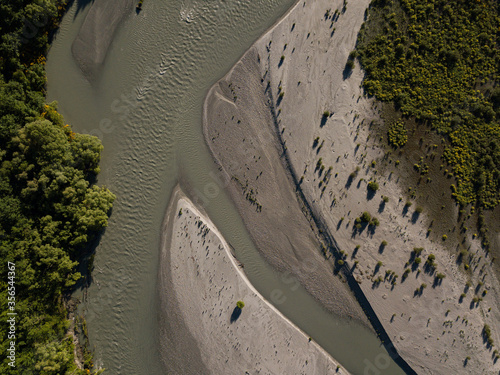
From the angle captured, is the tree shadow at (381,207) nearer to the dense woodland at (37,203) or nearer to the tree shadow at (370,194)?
the tree shadow at (370,194)

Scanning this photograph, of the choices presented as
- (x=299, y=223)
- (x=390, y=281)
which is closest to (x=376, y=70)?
(x=299, y=223)

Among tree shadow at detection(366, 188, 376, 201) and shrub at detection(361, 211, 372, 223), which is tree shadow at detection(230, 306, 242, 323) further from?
tree shadow at detection(366, 188, 376, 201)

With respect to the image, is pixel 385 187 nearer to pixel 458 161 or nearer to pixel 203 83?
pixel 458 161

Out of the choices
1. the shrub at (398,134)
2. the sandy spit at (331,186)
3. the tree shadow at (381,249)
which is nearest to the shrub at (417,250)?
the sandy spit at (331,186)

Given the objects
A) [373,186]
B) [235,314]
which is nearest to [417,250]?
[373,186]

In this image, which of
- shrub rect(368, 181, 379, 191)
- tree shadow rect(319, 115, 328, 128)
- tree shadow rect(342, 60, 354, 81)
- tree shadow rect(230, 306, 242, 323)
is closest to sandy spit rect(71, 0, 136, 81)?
tree shadow rect(319, 115, 328, 128)
